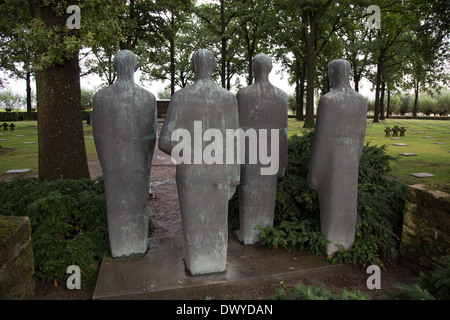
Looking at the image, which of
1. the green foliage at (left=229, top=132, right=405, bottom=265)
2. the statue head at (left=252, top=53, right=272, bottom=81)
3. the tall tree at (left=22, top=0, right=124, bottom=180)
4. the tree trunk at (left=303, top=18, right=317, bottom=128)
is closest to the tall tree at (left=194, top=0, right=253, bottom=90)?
the tree trunk at (left=303, top=18, right=317, bottom=128)

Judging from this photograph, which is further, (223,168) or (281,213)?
(281,213)

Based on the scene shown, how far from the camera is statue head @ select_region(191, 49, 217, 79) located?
9.83ft

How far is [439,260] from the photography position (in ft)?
10.9

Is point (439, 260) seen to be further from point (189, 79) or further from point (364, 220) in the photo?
point (189, 79)

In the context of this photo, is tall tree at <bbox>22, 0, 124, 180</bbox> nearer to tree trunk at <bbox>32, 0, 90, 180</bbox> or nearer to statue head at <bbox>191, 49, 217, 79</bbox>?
tree trunk at <bbox>32, 0, 90, 180</bbox>

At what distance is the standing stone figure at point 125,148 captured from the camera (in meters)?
3.23

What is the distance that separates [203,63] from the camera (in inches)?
118

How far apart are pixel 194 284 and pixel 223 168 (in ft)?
4.00

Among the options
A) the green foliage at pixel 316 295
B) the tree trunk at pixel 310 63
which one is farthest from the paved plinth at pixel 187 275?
the tree trunk at pixel 310 63

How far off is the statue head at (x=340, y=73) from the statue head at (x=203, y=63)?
1490 mm

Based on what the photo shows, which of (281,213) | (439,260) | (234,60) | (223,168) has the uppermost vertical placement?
(234,60)

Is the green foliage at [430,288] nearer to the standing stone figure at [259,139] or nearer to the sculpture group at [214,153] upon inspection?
the sculpture group at [214,153]
